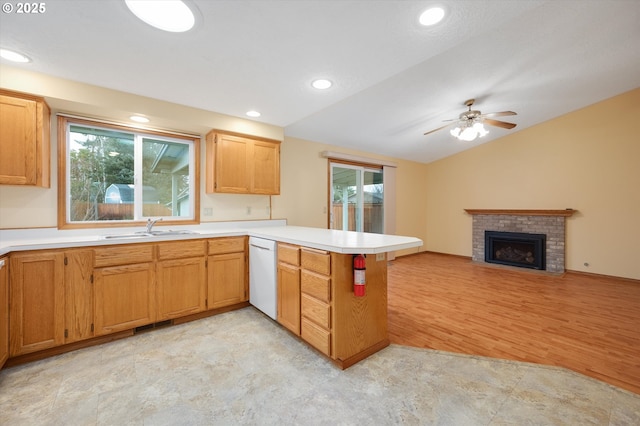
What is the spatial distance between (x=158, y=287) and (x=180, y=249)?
404mm

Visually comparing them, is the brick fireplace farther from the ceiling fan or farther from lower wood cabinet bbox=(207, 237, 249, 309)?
lower wood cabinet bbox=(207, 237, 249, 309)

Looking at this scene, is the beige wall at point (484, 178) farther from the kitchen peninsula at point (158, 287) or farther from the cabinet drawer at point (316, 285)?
the cabinet drawer at point (316, 285)

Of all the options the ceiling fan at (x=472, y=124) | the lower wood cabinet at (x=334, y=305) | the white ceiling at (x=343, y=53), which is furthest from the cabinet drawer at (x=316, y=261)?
the ceiling fan at (x=472, y=124)

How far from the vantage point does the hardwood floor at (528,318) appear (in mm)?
2090

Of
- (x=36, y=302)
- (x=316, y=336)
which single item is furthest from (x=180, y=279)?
(x=316, y=336)

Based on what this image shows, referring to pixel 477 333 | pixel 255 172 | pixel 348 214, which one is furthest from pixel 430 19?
pixel 348 214

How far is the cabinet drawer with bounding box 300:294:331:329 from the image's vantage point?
1.95 metres

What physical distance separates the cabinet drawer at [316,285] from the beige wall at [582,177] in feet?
17.2

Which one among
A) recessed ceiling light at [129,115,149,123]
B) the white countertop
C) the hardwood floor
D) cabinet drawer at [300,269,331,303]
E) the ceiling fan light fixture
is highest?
the ceiling fan light fixture

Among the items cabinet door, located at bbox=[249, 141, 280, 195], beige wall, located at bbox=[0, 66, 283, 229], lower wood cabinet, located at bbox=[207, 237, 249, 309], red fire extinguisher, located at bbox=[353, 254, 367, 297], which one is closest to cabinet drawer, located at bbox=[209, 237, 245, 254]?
lower wood cabinet, located at bbox=[207, 237, 249, 309]

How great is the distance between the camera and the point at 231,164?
320 cm

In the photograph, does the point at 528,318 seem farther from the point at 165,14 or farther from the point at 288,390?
the point at 165,14

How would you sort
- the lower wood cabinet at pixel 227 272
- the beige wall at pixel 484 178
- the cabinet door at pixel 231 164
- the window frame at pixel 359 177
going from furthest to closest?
1. the window frame at pixel 359 177
2. the cabinet door at pixel 231 164
3. the lower wood cabinet at pixel 227 272
4. the beige wall at pixel 484 178

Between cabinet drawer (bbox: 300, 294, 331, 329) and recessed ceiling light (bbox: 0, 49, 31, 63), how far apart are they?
9.42 ft
